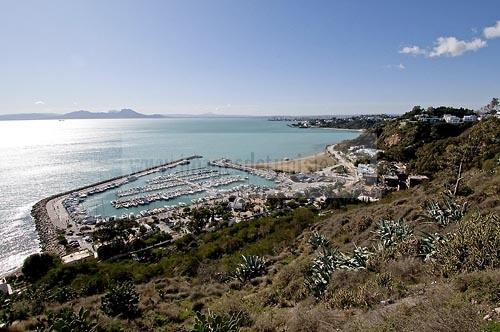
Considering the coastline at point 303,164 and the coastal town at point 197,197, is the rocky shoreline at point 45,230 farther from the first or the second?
the coastline at point 303,164

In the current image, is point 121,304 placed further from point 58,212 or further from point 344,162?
point 344,162

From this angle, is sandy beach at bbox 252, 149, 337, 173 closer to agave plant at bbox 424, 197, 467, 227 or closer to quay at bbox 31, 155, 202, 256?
quay at bbox 31, 155, 202, 256

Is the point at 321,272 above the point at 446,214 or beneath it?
beneath

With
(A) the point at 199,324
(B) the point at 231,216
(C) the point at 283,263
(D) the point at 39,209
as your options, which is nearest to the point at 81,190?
(D) the point at 39,209

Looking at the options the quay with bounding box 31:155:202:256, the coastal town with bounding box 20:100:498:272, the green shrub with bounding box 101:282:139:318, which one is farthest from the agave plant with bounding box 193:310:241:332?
the quay with bounding box 31:155:202:256

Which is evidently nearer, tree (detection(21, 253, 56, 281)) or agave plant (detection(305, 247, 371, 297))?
agave plant (detection(305, 247, 371, 297))

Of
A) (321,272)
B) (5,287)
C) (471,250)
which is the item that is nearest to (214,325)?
(321,272)

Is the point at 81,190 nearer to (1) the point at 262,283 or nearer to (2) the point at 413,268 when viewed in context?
(1) the point at 262,283
